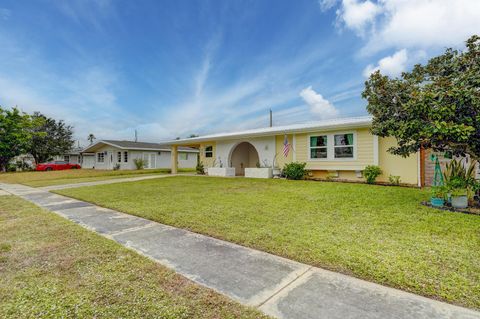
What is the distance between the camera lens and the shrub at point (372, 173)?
1012 centimetres

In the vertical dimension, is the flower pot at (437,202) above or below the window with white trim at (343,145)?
below

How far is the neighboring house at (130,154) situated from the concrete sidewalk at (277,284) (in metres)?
23.6

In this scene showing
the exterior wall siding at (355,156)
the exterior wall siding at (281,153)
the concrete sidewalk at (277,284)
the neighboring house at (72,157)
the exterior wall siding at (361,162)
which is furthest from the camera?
the neighboring house at (72,157)

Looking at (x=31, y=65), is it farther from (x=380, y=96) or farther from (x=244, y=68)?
(x=380, y=96)

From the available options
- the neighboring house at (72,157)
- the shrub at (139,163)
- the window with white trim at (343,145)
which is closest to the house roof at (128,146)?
the shrub at (139,163)

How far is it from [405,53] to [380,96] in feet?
20.9

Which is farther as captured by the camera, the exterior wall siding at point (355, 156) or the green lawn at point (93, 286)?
the exterior wall siding at point (355, 156)

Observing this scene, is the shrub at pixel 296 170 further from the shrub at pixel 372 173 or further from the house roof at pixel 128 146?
the house roof at pixel 128 146

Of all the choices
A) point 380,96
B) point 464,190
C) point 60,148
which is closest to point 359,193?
point 464,190

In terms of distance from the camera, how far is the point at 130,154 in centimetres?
2586

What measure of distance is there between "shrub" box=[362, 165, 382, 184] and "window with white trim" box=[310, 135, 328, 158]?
2.13 meters

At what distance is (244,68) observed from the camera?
17.2m

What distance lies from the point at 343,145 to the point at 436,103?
6.31m

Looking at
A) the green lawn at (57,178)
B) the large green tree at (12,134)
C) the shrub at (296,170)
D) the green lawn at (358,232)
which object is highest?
the large green tree at (12,134)
